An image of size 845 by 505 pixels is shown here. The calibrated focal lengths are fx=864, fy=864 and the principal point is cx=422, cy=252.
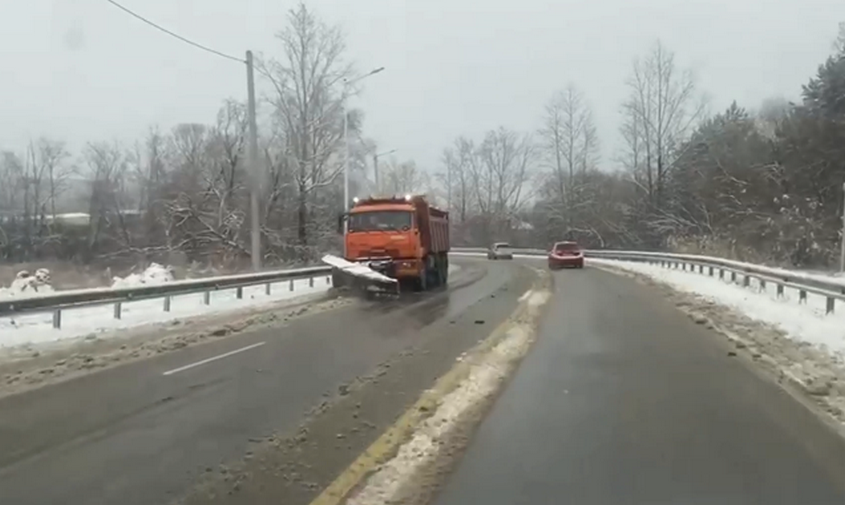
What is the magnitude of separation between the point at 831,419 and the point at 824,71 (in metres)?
52.6

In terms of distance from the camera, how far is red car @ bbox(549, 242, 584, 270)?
54.9 m

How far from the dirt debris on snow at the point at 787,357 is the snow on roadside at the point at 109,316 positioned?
1170 cm

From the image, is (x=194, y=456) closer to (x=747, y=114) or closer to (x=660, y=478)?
(x=660, y=478)

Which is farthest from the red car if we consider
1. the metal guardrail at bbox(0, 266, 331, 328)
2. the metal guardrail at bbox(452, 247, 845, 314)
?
the metal guardrail at bbox(0, 266, 331, 328)

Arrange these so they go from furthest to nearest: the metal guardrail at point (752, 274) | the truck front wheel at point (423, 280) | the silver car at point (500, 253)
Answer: the silver car at point (500, 253), the truck front wheel at point (423, 280), the metal guardrail at point (752, 274)

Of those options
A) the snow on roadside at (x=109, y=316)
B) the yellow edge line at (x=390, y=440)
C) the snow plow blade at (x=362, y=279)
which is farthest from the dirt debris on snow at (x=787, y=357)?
the snow on roadside at (x=109, y=316)

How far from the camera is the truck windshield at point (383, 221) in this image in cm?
3012

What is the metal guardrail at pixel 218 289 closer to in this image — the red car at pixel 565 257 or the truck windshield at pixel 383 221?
the truck windshield at pixel 383 221

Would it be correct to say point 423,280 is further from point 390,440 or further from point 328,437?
point 390,440

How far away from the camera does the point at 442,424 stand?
825 cm

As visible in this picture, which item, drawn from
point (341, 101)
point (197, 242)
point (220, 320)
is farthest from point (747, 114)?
point (220, 320)

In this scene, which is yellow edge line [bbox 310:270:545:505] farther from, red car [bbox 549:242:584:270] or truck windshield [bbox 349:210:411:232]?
red car [bbox 549:242:584:270]

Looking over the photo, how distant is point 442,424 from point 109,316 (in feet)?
44.5

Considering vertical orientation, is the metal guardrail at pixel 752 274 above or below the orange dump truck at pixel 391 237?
below
